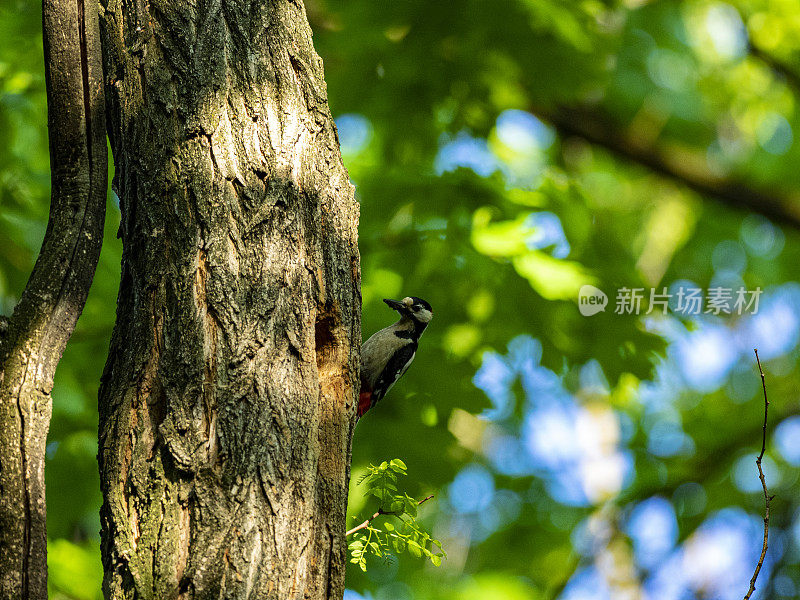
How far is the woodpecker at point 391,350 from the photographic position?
488cm

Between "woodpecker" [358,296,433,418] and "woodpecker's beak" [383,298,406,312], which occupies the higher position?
"woodpecker's beak" [383,298,406,312]

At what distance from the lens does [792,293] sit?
10.7m

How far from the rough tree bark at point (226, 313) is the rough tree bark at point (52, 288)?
114 mm

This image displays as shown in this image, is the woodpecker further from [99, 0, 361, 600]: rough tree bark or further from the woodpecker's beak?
[99, 0, 361, 600]: rough tree bark

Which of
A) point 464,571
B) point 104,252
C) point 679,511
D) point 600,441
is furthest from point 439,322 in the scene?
point 600,441

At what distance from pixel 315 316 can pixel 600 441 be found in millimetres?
10725

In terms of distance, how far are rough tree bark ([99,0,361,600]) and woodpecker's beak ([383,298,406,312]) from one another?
2275mm

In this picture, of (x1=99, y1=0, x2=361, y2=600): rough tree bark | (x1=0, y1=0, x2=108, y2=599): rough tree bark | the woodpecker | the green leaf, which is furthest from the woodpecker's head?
(x1=0, y1=0, x2=108, y2=599): rough tree bark

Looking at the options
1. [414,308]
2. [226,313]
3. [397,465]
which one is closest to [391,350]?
[414,308]

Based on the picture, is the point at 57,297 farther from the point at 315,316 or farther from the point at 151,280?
the point at 315,316

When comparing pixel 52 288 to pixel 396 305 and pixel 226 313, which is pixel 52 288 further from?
pixel 396 305

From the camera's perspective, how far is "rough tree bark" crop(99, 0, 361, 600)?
206 centimetres

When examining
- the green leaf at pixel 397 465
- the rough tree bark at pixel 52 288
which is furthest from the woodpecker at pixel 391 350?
the rough tree bark at pixel 52 288

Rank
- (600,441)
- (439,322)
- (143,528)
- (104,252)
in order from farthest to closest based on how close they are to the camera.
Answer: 1. (600,441)
2. (439,322)
3. (104,252)
4. (143,528)
